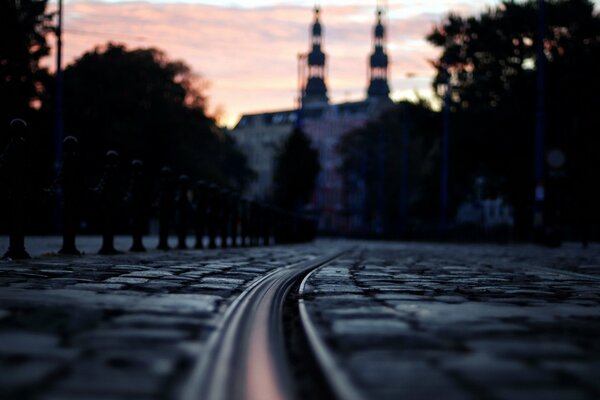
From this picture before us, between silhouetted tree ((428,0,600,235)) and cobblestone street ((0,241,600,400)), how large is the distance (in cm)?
3907

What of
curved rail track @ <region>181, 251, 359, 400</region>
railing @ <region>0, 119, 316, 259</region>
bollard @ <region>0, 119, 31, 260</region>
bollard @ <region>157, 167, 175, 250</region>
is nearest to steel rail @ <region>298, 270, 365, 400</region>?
curved rail track @ <region>181, 251, 359, 400</region>

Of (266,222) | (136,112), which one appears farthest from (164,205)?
(136,112)

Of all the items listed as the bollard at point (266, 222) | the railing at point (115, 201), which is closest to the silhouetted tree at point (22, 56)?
the bollard at point (266, 222)

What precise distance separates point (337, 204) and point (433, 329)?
6323 inches

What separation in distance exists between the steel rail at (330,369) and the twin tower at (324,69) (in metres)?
178

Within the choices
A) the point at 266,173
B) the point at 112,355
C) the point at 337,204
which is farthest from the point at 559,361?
the point at 266,173

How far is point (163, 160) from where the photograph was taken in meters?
67.2

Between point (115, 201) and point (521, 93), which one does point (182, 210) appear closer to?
point (115, 201)

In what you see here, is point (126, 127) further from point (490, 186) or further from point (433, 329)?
point (433, 329)

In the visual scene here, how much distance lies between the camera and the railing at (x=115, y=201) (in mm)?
10867

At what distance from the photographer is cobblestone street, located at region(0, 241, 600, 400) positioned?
11.3 feet

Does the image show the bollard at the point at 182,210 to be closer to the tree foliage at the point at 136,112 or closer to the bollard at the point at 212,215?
the bollard at the point at 212,215

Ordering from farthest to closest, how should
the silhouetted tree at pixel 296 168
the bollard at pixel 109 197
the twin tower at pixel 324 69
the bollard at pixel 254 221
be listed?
the twin tower at pixel 324 69, the silhouetted tree at pixel 296 168, the bollard at pixel 254 221, the bollard at pixel 109 197

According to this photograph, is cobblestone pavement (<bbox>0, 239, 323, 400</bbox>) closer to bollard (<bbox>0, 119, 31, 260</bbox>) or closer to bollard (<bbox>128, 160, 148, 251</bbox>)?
bollard (<bbox>0, 119, 31, 260</bbox>)
